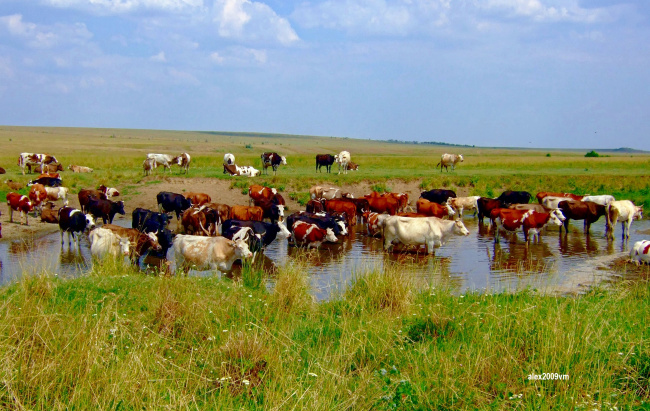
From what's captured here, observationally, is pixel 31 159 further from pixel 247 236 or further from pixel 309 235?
pixel 247 236

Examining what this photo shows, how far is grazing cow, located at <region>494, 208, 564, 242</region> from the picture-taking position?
61.7 ft

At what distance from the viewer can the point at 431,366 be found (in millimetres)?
6301

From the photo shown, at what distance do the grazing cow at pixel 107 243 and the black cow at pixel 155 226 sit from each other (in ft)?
5.23

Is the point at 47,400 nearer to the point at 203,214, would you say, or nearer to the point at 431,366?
the point at 431,366

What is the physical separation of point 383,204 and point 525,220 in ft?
21.7

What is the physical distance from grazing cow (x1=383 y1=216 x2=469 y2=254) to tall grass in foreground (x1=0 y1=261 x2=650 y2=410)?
8314 millimetres

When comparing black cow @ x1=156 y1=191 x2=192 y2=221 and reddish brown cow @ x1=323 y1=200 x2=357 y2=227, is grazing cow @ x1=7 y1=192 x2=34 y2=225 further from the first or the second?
reddish brown cow @ x1=323 y1=200 x2=357 y2=227

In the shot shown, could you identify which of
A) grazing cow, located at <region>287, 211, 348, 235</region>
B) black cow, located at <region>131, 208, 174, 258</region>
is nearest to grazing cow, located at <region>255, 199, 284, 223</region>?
grazing cow, located at <region>287, 211, 348, 235</region>

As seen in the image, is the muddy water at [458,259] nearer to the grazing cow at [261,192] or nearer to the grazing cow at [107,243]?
the grazing cow at [107,243]

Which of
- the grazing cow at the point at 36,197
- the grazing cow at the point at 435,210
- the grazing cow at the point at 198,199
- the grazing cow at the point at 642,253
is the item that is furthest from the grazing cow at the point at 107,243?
the grazing cow at the point at 642,253

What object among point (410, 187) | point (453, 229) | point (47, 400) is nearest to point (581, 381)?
point (47, 400)

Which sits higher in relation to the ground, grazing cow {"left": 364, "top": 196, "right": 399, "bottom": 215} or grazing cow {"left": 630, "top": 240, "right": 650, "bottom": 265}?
grazing cow {"left": 364, "top": 196, "right": 399, "bottom": 215}

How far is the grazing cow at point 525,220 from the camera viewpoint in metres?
18.8

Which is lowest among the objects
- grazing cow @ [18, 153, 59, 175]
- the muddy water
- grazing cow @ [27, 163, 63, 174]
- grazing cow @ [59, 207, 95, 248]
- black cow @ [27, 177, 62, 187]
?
the muddy water
